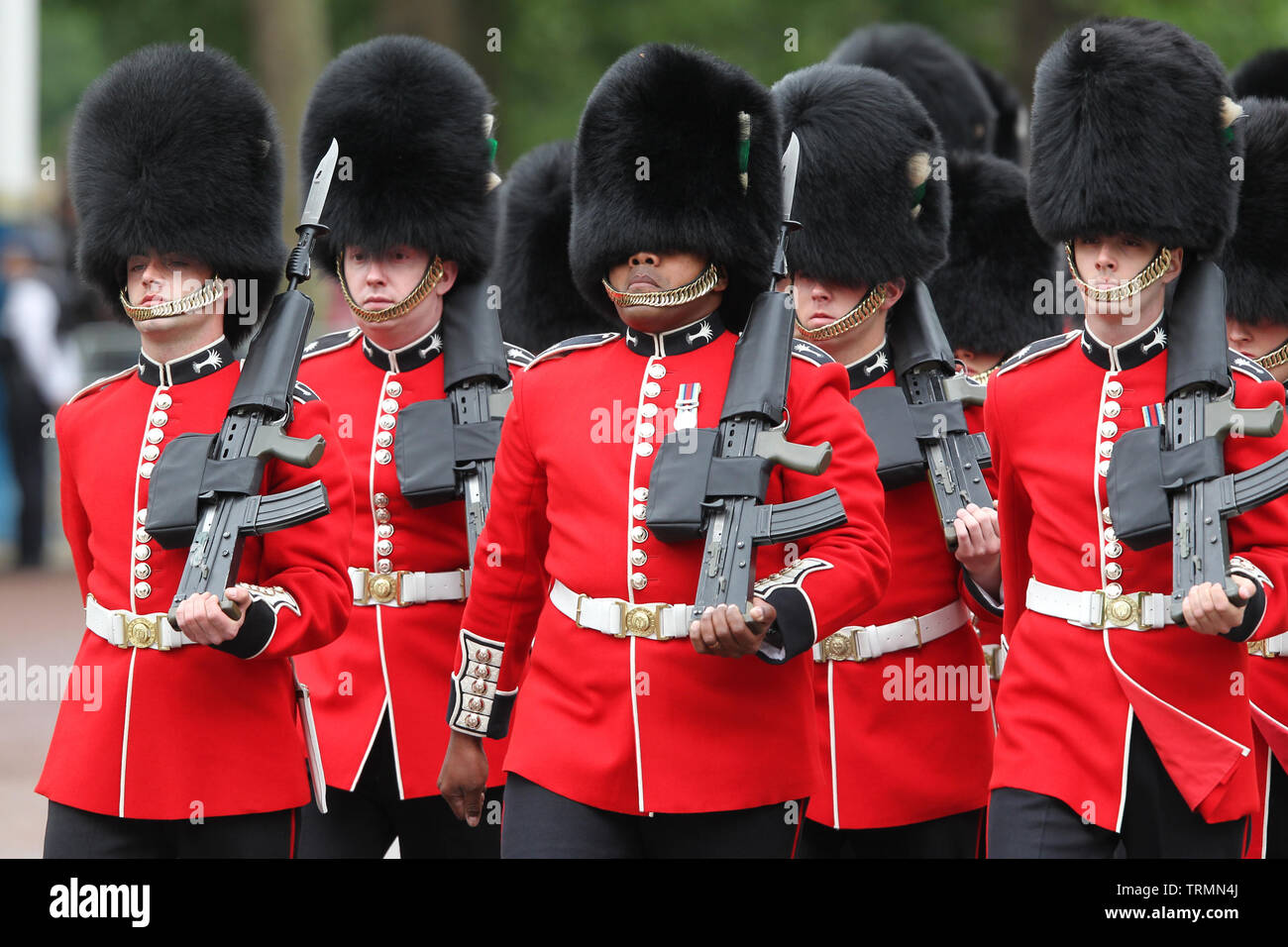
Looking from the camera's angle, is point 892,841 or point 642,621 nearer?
point 642,621

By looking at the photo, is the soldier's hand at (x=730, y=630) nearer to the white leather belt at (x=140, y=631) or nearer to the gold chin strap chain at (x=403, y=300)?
the white leather belt at (x=140, y=631)

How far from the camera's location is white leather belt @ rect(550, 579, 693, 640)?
13.8 feet

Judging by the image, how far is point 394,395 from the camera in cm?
542

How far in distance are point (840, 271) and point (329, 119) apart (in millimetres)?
1435

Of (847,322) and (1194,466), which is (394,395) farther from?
(1194,466)

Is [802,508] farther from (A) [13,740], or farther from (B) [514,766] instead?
(A) [13,740]

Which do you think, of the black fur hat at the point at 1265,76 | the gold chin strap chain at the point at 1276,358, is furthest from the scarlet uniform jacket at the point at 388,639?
the black fur hat at the point at 1265,76

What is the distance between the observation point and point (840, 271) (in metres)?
5.36

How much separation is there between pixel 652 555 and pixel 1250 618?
111cm

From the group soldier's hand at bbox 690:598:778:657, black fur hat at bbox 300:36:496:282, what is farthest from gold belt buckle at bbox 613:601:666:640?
black fur hat at bbox 300:36:496:282

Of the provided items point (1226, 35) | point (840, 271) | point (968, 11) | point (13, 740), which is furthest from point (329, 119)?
point (968, 11)

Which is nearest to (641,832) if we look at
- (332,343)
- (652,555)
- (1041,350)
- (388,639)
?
(652,555)

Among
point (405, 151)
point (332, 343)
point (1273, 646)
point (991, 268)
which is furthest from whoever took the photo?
point (991, 268)

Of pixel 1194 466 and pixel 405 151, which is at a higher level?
pixel 405 151
